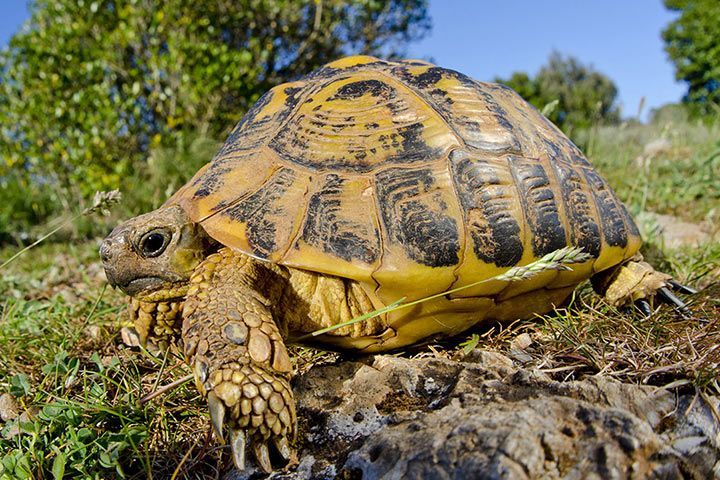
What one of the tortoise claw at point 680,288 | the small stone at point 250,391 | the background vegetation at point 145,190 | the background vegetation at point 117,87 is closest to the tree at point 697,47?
the background vegetation at point 145,190

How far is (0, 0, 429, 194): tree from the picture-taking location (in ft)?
20.5

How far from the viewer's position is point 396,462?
1234 millimetres

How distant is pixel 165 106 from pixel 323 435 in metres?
6.16

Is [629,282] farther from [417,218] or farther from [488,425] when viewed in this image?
[488,425]

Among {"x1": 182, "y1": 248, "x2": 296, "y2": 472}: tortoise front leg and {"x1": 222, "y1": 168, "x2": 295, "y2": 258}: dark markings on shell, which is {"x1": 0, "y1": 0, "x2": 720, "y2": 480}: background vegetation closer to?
{"x1": 182, "y1": 248, "x2": 296, "y2": 472}: tortoise front leg

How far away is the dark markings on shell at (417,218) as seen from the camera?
70.7 inches

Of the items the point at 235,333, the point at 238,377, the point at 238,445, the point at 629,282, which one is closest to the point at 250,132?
the point at 235,333

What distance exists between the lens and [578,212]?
83.7 inches

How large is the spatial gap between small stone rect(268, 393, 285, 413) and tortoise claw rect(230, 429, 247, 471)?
4.1 inches

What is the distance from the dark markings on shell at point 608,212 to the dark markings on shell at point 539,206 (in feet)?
0.95

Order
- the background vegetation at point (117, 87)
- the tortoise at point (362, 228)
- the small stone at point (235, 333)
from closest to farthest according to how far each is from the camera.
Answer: the small stone at point (235, 333)
the tortoise at point (362, 228)
the background vegetation at point (117, 87)

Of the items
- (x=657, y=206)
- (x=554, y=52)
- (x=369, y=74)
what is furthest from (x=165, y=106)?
(x=554, y=52)

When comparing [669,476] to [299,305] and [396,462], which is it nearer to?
[396,462]

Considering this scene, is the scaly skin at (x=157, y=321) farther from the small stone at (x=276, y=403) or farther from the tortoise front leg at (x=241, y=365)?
the small stone at (x=276, y=403)
